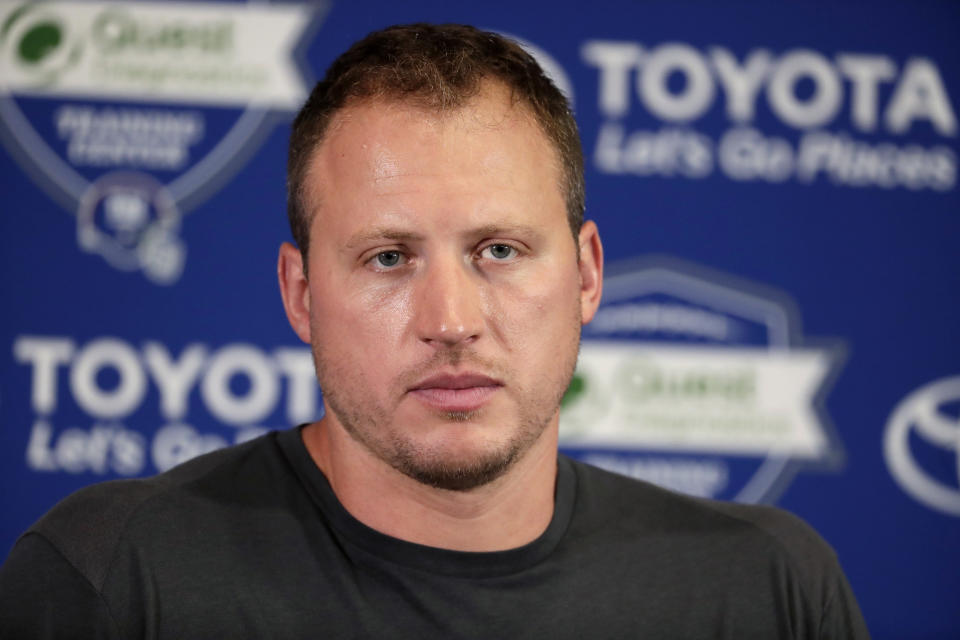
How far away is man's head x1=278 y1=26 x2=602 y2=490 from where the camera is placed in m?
1.20

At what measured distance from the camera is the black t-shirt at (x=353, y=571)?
1.21 metres

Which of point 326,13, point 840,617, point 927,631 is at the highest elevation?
point 326,13

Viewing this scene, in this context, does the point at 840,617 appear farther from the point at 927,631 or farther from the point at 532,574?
the point at 927,631

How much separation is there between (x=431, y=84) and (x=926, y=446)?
1688mm

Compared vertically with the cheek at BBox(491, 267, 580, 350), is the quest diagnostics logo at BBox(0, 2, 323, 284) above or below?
above

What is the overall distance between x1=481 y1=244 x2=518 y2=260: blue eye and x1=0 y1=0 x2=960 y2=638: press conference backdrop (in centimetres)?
117

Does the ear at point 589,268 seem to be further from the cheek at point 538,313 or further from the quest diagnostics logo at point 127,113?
the quest diagnostics logo at point 127,113

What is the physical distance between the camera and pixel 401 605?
4.05 ft

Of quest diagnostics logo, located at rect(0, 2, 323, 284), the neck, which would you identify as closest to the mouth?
the neck

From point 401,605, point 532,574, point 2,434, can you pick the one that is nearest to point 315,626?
point 401,605

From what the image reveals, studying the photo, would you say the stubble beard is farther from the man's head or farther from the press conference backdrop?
the press conference backdrop

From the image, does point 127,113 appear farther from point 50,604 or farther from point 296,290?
point 50,604

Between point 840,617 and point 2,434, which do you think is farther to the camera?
point 2,434

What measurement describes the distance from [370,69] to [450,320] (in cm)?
36
